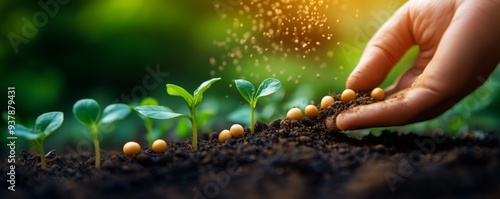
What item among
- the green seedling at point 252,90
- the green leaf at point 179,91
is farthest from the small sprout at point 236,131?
the green leaf at point 179,91

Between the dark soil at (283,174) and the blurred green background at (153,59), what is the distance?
93 cm

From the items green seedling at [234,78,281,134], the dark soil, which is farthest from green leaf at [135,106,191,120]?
green seedling at [234,78,281,134]

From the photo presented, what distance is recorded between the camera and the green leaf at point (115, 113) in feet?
3.66

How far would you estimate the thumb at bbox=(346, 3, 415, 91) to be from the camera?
1.55 m

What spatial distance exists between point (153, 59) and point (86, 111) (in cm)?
134

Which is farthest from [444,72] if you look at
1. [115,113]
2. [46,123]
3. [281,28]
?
[46,123]

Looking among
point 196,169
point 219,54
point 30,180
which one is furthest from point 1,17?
point 196,169

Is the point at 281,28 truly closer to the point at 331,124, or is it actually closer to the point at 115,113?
the point at 331,124

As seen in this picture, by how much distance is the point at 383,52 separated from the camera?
5.48 ft

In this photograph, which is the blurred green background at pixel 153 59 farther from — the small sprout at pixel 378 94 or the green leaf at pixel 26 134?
the green leaf at pixel 26 134

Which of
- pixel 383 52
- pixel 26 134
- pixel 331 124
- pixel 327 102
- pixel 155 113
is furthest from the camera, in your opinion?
pixel 383 52

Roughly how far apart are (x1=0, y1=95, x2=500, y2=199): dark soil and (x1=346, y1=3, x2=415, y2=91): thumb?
34cm

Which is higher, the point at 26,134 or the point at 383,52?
the point at 383,52

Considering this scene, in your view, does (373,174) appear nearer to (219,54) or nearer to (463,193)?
(463,193)
